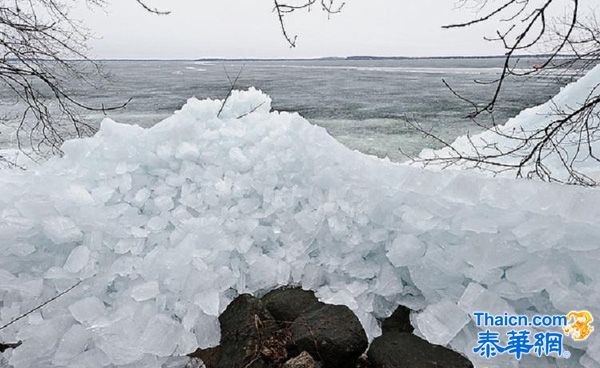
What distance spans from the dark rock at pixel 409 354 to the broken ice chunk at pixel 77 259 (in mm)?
2226

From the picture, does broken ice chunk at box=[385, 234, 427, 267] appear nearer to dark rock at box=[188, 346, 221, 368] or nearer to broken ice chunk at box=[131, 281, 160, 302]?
dark rock at box=[188, 346, 221, 368]

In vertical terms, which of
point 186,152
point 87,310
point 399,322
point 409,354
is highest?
point 186,152

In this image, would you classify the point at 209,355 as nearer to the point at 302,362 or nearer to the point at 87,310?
the point at 302,362

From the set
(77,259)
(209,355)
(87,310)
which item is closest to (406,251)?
(209,355)

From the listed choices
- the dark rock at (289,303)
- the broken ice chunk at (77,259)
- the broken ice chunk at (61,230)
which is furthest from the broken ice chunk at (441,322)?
the broken ice chunk at (61,230)

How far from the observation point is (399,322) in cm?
323

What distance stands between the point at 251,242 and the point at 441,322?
162 centimetres

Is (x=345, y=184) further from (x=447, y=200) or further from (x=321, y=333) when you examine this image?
(x=321, y=333)

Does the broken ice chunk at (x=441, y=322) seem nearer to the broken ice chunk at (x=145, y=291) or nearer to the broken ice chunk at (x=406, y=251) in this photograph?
the broken ice chunk at (x=406, y=251)

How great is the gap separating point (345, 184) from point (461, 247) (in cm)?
118

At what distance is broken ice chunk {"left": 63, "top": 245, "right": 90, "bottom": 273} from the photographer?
3.21m

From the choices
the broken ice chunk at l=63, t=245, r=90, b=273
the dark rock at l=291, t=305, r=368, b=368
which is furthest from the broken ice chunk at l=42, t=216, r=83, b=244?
the dark rock at l=291, t=305, r=368, b=368

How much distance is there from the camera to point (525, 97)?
19.7 metres

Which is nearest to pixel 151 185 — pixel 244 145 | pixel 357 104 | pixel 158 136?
pixel 158 136
